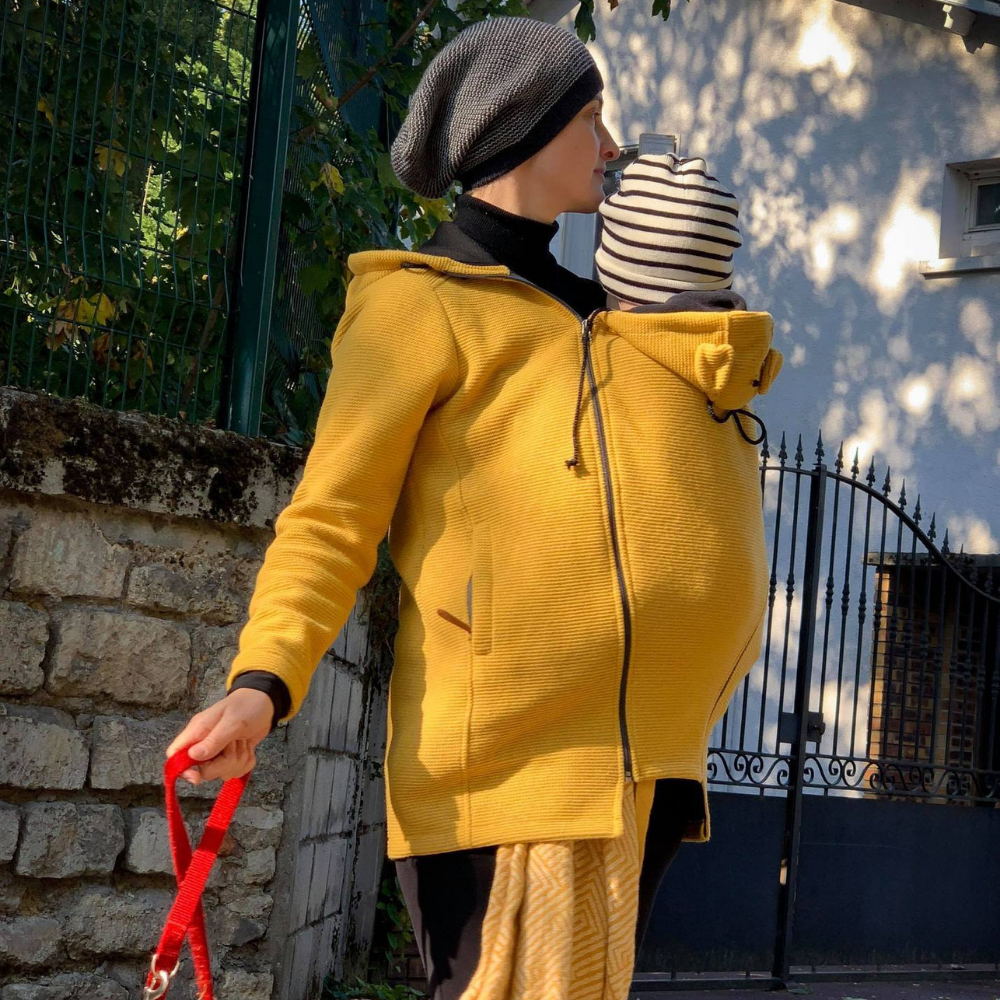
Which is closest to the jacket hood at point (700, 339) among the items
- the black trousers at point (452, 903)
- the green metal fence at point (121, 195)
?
the black trousers at point (452, 903)

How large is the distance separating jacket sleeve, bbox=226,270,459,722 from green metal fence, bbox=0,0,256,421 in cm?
163

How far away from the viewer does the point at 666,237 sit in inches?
74.6

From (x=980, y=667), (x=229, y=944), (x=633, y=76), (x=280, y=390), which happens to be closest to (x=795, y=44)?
(x=633, y=76)

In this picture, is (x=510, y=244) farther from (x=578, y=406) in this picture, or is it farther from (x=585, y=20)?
(x=585, y=20)

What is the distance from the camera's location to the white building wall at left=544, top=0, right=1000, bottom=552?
8930mm

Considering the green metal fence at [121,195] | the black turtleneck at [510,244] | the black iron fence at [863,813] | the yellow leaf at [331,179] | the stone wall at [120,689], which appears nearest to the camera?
the black turtleneck at [510,244]

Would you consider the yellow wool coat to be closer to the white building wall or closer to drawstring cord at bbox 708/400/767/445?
drawstring cord at bbox 708/400/767/445

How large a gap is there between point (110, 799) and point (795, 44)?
8245 millimetres

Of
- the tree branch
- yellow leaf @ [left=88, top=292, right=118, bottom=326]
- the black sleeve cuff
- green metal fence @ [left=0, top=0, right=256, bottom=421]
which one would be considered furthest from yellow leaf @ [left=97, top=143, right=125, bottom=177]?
the black sleeve cuff

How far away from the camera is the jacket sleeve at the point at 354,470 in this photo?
1681 millimetres

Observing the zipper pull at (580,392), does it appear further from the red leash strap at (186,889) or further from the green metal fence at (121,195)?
the green metal fence at (121,195)

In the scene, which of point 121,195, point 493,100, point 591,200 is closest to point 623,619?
point 591,200

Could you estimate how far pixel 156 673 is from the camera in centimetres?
308

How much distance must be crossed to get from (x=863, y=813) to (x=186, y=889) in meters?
6.23
